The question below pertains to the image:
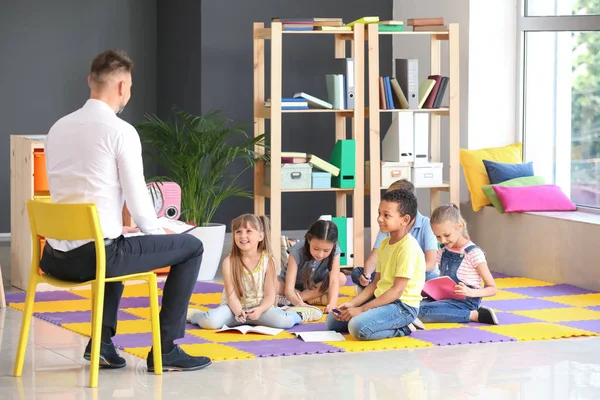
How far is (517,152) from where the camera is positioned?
728 cm

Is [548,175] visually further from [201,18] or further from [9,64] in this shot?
[9,64]

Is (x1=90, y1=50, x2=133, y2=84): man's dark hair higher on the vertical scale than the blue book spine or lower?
lower

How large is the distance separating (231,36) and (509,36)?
6.68 ft

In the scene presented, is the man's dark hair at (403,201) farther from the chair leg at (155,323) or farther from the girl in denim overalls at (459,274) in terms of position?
the chair leg at (155,323)

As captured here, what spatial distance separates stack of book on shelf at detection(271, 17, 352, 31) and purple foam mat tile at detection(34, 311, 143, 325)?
2.22 m

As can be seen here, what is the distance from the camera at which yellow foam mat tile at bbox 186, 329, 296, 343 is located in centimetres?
457

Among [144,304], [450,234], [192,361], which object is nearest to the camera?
[192,361]

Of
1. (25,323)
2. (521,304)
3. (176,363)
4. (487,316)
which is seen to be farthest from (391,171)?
(25,323)

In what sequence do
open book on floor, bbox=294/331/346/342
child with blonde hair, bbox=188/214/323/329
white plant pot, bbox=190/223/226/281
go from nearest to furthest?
1. open book on floor, bbox=294/331/346/342
2. child with blonde hair, bbox=188/214/323/329
3. white plant pot, bbox=190/223/226/281

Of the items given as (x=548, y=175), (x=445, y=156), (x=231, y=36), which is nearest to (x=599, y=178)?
(x=548, y=175)

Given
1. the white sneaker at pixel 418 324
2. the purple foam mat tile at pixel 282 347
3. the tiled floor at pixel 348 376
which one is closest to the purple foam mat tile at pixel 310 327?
the purple foam mat tile at pixel 282 347

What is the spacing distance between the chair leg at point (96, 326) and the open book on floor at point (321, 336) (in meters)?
1.10

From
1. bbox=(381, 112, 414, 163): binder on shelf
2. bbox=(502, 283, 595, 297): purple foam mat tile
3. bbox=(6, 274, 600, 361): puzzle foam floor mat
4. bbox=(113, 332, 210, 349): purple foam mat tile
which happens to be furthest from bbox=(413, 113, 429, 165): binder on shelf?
bbox=(113, 332, 210, 349): purple foam mat tile

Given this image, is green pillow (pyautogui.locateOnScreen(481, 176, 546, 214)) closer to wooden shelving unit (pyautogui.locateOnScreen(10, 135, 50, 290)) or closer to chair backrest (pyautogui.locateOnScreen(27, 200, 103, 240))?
wooden shelving unit (pyautogui.locateOnScreen(10, 135, 50, 290))
